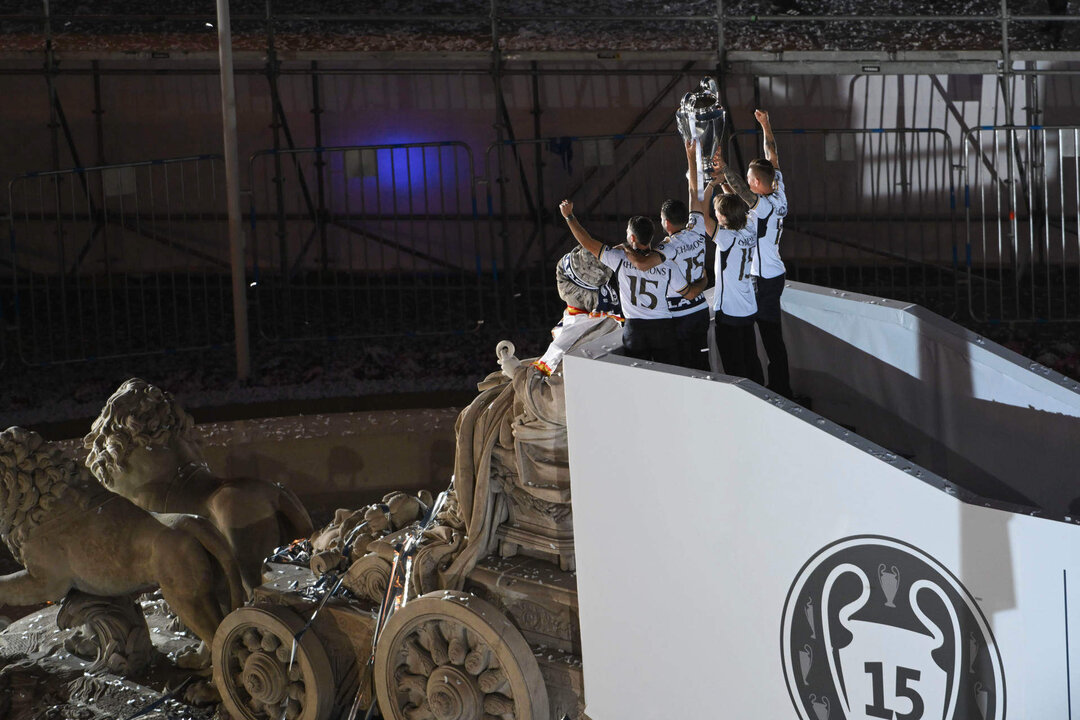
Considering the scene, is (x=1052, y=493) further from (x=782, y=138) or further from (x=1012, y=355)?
(x=782, y=138)

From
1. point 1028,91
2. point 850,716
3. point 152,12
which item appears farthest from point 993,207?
point 850,716

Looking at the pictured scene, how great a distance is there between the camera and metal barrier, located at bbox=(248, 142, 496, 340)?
1191 centimetres

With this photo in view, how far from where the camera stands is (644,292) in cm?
591

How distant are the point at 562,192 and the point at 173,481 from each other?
654 centimetres

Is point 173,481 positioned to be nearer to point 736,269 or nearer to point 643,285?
point 643,285

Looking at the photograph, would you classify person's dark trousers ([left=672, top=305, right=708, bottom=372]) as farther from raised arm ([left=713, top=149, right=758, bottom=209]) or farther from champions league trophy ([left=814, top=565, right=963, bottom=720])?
champions league trophy ([left=814, top=565, right=963, bottom=720])

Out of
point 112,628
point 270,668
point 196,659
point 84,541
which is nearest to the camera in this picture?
point 270,668

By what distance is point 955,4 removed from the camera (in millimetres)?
13344

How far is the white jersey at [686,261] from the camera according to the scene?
5938mm

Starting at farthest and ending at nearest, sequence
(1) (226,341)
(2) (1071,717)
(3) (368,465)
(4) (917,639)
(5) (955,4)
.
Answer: (5) (955,4) < (1) (226,341) < (3) (368,465) < (4) (917,639) < (2) (1071,717)

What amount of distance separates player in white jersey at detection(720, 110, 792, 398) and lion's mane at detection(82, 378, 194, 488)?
9.44ft

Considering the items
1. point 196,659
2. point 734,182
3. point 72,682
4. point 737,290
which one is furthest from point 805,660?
point 72,682

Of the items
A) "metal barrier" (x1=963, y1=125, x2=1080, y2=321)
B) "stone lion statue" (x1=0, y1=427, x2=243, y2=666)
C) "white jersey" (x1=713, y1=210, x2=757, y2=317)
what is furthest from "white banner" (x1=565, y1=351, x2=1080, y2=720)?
"metal barrier" (x1=963, y1=125, x2=1080, y2=321)

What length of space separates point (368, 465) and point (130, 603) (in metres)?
3.08
